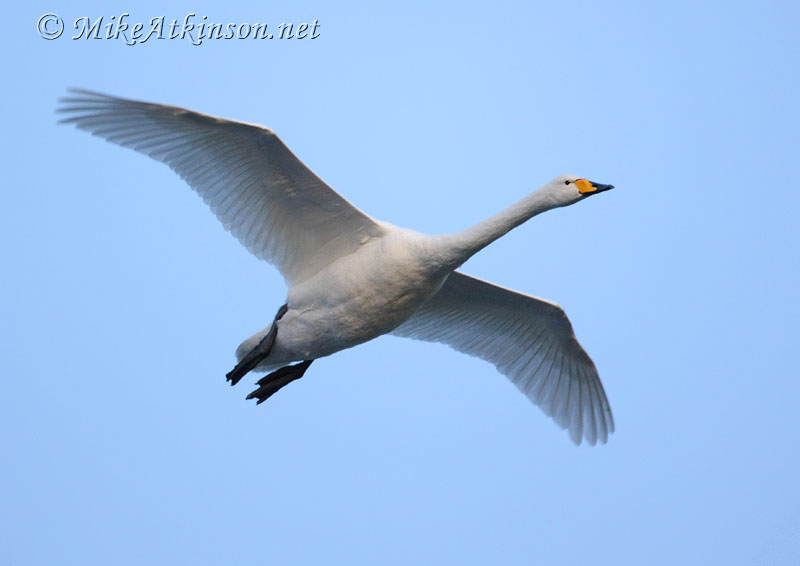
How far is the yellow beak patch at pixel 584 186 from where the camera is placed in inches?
531

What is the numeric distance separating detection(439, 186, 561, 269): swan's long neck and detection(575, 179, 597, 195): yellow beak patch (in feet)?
1.00

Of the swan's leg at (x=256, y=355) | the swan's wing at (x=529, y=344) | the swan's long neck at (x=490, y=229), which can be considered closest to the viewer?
the swan's long neck at (x=490, y=229)

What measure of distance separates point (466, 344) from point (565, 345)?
1.25 meters

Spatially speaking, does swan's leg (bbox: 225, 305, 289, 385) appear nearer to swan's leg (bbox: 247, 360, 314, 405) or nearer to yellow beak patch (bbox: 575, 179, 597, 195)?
swan's leg (bbox: 247, 360, 314, 405)

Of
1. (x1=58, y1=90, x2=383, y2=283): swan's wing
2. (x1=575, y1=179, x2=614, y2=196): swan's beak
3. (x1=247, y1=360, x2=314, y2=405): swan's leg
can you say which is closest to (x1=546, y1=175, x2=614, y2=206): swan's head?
(x1=575, y1=179, x2=614, y2=196): swan's beak

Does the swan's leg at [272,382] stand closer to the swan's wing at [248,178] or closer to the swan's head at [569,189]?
the swan's wing at [248,178]

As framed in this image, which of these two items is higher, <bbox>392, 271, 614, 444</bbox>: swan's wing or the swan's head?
the swan's head

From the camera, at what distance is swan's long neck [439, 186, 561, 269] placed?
1338cm

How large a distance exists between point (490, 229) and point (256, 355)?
10.6 ft

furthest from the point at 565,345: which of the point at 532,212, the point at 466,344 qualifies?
the point at 532,212

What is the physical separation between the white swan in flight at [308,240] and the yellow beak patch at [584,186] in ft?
0.03

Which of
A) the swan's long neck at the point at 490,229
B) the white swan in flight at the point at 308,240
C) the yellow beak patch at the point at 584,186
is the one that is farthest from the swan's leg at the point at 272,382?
the yellow beak patch at the point at 584,186

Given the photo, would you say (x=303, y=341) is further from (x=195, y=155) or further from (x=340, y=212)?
(x=195, y=155)

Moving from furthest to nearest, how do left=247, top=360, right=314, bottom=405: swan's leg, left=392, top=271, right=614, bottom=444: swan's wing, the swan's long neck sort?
left=392, top=271, right=614, bottom=444: swan's wing, left=247, top=360, right=314, bottom=405: swan's leg, the swan's long neck
